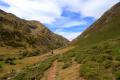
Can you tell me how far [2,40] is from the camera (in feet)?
622

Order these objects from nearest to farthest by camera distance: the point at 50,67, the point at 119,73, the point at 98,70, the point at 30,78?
1. the point at 119,73
2. the point at 98,70
3. the point at 30,78
4. the point at 50,67

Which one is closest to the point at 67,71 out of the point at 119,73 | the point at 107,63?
the point at 107,63

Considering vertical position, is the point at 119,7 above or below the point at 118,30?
above

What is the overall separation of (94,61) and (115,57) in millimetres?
2087

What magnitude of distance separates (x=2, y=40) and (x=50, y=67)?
16147cm

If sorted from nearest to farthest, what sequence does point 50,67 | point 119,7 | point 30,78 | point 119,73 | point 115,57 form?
point 119,73 < point 115,57 < point 30,78 < point 50,67 < point 119,7

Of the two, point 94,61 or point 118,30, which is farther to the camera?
point 118,30

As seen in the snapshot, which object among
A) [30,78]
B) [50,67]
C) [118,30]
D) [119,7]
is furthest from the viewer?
[119,7]

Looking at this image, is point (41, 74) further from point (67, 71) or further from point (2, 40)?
point (2, 40)

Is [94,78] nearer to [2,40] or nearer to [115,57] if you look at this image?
[115,57]

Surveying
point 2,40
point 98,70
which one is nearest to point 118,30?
point 98,70

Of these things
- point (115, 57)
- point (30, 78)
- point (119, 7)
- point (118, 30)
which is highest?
point (119, 7)

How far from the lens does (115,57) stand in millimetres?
25828

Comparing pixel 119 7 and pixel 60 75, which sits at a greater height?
pixel 119 7
